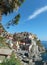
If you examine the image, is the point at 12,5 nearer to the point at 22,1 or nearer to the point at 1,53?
the point at 22,1

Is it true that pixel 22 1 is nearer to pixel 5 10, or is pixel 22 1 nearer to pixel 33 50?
pixel 5 10

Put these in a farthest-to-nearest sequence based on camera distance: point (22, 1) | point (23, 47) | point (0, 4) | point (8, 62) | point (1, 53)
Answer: point (23, 47), point (22, 1), point (0, 4), point (1, 53), point (8, 62)

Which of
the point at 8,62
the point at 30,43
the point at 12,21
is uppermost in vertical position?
the point at 30,43

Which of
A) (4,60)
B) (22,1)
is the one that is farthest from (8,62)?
(22,1)

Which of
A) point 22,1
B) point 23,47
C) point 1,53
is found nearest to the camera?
point 1,53

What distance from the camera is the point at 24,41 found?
189 m

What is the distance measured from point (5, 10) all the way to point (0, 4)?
1.84 meters

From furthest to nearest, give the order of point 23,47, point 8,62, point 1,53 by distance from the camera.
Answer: point 23,47 → point 1,53 → point 8,62


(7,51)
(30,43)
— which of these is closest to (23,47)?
(30,43)

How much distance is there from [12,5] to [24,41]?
537 ft

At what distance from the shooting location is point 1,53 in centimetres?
1550

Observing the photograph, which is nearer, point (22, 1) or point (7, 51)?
Answer: point (7, 51)

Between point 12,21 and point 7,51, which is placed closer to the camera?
point 7,51

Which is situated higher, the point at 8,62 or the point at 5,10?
the point at 5,10
